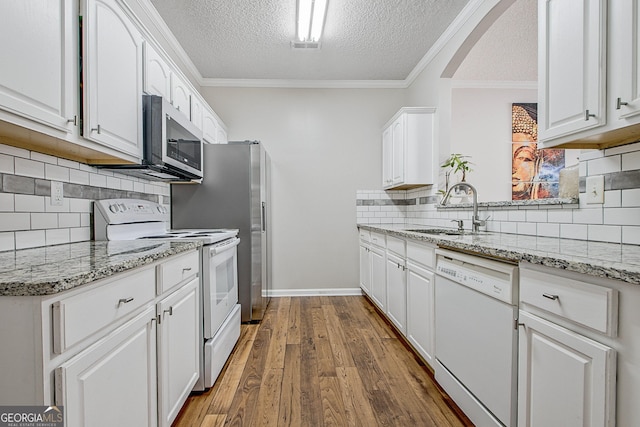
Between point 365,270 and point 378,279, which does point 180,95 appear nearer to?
point 378,279

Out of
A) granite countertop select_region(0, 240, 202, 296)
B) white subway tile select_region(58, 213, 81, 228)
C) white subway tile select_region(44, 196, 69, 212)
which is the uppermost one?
white subway tile select_region(44, 196, 69, 212)

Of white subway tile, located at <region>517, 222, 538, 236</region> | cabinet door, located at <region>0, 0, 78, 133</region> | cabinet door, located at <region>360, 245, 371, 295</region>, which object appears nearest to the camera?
cabinet door, located at <region>0, 0, 78, 133</region>

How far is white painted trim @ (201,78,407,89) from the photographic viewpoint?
390 centimetres

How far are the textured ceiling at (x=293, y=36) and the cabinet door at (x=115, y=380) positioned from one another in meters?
2.41

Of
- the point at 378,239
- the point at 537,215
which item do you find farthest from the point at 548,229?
the point at 378,239

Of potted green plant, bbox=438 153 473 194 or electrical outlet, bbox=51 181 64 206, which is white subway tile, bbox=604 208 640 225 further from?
electrical outlet, bbox=51 181 64 206

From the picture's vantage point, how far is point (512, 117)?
13.5 feet

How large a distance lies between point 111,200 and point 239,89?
2.43m

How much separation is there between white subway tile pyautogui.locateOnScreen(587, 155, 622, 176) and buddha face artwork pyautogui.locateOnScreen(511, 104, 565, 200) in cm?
276

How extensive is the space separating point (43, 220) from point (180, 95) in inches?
53.2

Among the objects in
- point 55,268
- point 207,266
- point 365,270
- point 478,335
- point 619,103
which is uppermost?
point 619,103

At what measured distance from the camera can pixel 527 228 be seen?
1.91m

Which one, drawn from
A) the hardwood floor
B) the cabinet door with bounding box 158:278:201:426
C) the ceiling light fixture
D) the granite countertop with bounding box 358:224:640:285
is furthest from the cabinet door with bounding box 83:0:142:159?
the granite countertop with bounding box 358:224:640:285

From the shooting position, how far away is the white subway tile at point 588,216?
148 cm
